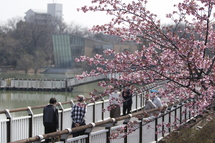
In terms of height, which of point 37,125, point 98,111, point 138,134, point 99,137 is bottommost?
point 98,111

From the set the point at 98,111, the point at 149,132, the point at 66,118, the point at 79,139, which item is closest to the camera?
the point at 79,139

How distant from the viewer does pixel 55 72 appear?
3046 inches

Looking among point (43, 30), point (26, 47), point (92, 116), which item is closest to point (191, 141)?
point (92, 116)

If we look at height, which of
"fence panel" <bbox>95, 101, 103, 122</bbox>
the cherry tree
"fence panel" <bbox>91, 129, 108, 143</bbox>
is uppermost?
the cherry tree

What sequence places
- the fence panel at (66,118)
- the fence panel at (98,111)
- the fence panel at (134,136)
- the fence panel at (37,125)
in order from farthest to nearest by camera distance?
the fence panel at (98,111) < the fence panel at (66,118) < the fence panel at (37,125) < the fence panel at (134,136)

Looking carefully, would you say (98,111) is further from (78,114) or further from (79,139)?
(79,139)

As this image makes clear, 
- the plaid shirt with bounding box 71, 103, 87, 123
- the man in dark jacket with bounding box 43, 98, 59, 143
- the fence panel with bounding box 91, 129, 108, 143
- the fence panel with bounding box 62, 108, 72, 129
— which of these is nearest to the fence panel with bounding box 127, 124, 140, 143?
the fence panel with bounding box 91, 129, 108, 143

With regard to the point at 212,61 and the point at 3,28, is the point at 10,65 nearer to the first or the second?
the point at 3,28

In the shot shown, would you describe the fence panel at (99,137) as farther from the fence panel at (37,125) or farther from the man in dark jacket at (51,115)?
the fence panel at (37,125)

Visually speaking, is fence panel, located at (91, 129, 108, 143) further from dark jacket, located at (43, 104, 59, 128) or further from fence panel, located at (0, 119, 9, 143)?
fence panel, located at (0, 119, 9, 143)

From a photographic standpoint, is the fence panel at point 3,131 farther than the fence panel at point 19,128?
No

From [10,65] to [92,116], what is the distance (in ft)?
222

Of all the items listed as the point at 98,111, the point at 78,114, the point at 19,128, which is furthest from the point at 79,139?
the point at 98,111

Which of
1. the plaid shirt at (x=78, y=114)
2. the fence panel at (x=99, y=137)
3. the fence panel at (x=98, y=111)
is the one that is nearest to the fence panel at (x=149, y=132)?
the plaid shirt at (x=78, y=114)
